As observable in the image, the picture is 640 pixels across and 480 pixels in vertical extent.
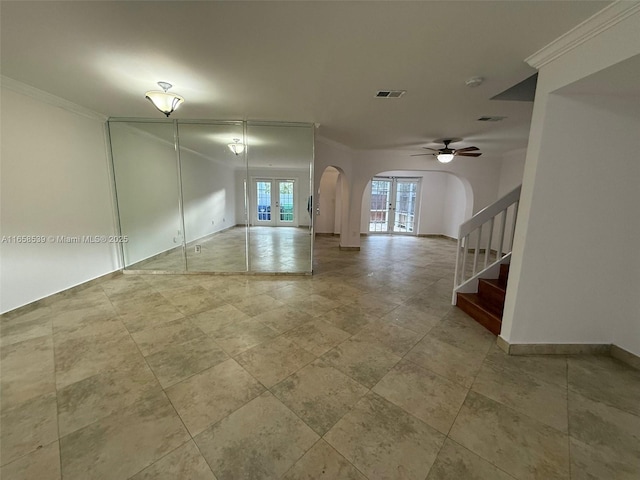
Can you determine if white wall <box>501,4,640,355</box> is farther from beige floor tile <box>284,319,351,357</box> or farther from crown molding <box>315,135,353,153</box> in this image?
crown molding <box>315,135,353,153</box>

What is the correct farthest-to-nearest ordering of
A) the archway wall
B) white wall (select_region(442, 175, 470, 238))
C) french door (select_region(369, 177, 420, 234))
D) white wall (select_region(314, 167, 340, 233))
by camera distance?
french door (select_region(369, 177, 420, 234))
white wall (select_region(314, 167, 340, 233))
white wall (select_region(442, 175, 470, 238))
the archway wall

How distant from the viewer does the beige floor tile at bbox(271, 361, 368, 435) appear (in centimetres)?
166

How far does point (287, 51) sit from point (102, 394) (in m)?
3.03

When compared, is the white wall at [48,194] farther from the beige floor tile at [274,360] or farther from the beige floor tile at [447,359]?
the beige floor tile at [447,359]

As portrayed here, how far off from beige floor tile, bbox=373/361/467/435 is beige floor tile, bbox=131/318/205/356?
1918 millimetres

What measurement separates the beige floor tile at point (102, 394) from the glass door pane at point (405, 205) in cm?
907

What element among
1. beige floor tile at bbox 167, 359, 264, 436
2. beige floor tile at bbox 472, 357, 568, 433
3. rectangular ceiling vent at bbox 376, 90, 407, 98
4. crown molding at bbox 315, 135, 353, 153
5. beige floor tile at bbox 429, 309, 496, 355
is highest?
crown molding at bbox 315, 135, 353, 153

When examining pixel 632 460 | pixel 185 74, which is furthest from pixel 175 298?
pixel 632 460

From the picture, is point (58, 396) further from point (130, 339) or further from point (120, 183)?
point (120, 183)

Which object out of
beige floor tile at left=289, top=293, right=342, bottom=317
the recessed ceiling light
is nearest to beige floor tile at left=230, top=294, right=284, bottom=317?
beige floor tile at left=289, top=293, right=342, bottom=317

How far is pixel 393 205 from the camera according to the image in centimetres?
957

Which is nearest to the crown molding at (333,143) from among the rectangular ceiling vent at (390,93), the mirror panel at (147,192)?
the rectangular ceiling vent at (390,93)

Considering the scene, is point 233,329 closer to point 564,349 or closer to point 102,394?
point 102,394

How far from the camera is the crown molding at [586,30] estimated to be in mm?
1493
